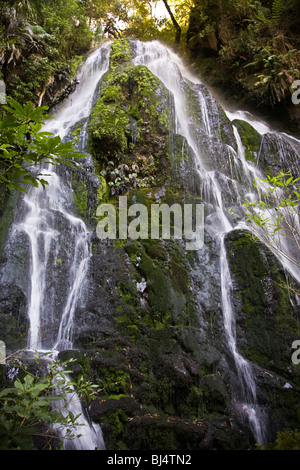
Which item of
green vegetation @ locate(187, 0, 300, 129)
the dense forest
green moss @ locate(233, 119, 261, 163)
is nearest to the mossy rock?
green moss @ locate(233, 119, 261, 163)

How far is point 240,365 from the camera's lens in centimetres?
525

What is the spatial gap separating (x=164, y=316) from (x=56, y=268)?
224 cm

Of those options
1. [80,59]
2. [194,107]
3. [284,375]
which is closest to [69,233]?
[284,375]

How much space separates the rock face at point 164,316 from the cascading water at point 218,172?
13 centimetres

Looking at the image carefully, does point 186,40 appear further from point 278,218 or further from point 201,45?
point 278,218

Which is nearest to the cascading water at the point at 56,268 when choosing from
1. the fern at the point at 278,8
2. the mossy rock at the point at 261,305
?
the mossy rock at the point at 261,305

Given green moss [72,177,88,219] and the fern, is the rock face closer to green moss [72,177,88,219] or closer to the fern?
green moss [72,177,88,219]

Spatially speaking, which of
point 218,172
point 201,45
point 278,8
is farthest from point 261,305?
point 201,45

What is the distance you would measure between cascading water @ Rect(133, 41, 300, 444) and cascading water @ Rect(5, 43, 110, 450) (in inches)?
101

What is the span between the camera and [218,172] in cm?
876

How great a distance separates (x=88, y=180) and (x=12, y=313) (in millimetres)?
3697

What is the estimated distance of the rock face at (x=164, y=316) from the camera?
425cm

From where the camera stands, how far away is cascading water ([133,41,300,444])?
16.3 feet

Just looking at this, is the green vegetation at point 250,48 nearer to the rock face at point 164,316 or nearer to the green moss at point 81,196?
the rock face at point 164,316
